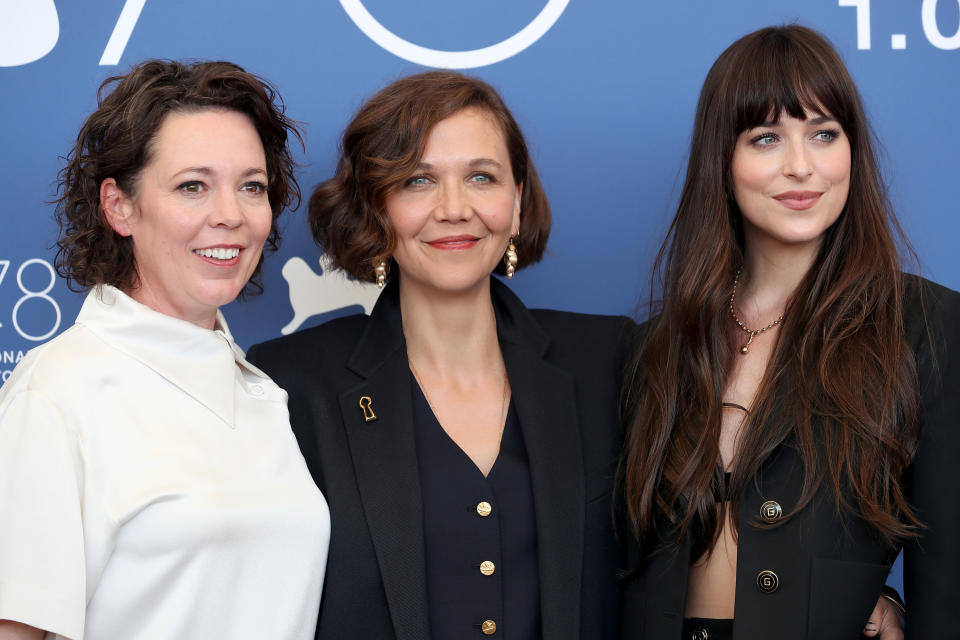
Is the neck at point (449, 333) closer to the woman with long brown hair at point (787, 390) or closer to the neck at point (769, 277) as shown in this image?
the woman with long brown hair at point (787, 390)

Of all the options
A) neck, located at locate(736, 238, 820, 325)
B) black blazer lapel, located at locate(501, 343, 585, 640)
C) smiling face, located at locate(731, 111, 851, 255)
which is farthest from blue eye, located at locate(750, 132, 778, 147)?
black blazer lapel, located at locate(501, 343, 585, 640)

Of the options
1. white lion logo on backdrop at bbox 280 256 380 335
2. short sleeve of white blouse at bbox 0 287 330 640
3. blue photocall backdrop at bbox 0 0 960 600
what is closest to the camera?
short sleeve of white blouse at bbox 0 287 330 640

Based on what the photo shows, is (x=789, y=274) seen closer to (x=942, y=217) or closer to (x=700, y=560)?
(x=700, y=560)

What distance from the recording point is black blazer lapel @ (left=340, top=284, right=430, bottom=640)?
6.73ft

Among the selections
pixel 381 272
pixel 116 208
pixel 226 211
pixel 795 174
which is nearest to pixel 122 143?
pixel 116 208

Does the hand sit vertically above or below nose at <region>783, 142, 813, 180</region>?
below

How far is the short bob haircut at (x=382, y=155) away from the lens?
2.30 meters

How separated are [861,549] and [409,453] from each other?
3.07 feet

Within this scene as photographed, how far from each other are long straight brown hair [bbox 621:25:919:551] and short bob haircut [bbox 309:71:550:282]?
0.53 m

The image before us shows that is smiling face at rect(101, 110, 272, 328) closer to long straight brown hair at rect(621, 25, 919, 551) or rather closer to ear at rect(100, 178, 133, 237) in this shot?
ear at rect(100, 178, 133, 237)

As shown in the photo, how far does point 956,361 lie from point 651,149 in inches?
51.1

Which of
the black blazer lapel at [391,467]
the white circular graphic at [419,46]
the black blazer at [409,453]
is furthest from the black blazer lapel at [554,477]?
the white circular graphic at [419,46]


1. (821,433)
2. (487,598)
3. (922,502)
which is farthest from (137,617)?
(922,502)

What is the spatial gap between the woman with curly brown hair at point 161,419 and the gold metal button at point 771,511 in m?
0.88
